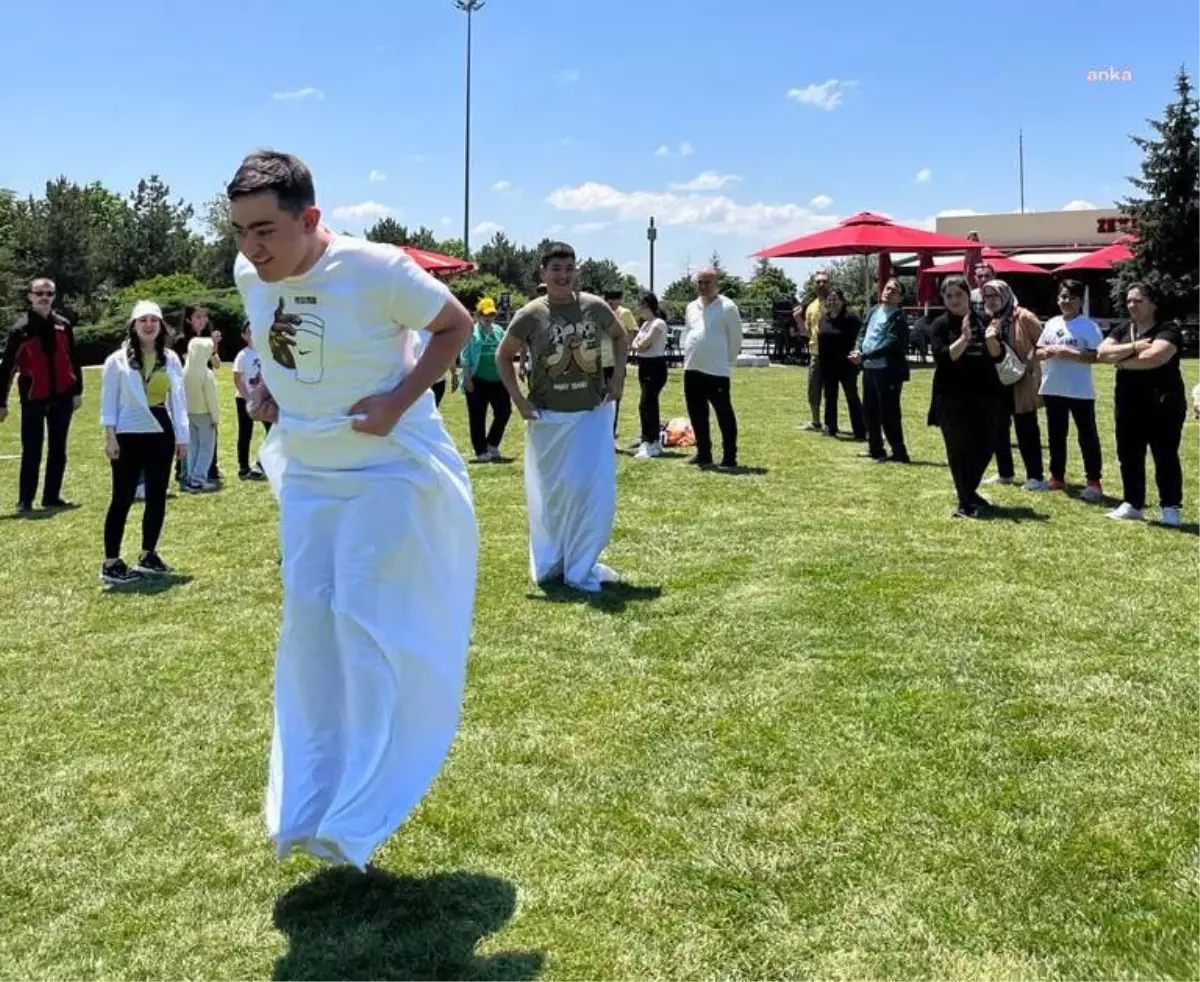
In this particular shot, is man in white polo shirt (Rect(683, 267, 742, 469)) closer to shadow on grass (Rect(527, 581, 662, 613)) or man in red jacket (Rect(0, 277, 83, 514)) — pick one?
shadow on grass (Rect(527, 581, 662, 613))

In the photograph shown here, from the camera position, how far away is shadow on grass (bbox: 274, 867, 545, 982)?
2.88 metres

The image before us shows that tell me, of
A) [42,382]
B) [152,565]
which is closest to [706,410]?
[152,565]

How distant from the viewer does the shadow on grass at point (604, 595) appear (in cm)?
638

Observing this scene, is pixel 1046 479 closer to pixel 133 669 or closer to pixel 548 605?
pixel 548 605

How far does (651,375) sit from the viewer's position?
1282 centimetres

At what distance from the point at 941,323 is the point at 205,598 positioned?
584cm

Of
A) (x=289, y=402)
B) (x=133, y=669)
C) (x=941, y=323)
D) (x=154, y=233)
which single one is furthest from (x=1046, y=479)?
(x=154, y=233)

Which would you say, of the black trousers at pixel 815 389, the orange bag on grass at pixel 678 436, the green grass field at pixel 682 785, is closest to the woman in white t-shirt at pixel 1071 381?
the green grass field at pixel 682 785

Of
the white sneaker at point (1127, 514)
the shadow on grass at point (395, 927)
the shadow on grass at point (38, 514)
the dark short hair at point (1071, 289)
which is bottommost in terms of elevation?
the shadow on grass at point (395, 927)

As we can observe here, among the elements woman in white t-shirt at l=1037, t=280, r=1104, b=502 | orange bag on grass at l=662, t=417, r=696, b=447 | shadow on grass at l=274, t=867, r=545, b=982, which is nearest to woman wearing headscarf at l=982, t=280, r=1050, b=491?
woman in white t-shirt at l=1037, t=280, r=1104, b=502

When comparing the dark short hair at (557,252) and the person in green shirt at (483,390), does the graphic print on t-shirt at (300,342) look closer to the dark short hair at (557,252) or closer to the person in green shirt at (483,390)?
the dark short hair at (557,252)

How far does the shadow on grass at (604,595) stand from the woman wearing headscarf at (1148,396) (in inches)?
163

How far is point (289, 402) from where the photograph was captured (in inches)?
126

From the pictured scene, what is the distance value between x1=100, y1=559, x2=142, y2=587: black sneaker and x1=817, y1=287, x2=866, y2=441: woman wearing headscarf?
850 cm
